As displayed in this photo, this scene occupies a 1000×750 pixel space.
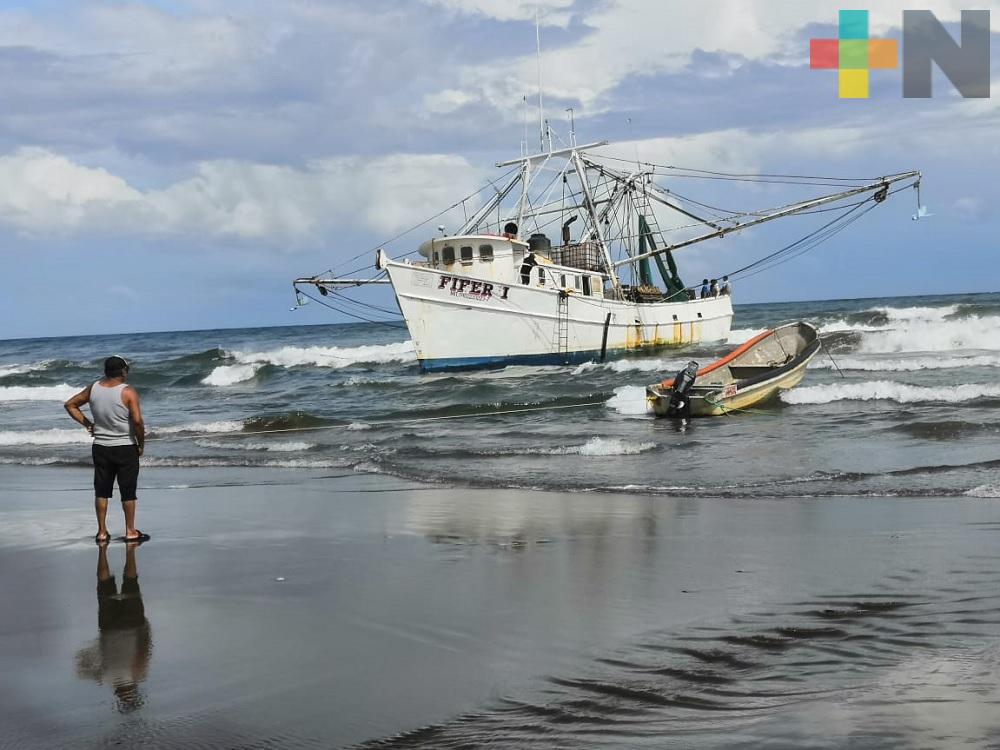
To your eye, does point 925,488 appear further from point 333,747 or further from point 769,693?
point 333,747

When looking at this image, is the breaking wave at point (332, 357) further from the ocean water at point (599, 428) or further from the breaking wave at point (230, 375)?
the ocean water at point (599, 428)

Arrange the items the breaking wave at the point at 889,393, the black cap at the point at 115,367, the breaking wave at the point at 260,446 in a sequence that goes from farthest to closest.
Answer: the breaking wave at the point at 889,393 < the breaking wave at the point at 260,446 < the black cap at the point at 115,367

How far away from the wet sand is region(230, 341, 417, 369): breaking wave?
139ft

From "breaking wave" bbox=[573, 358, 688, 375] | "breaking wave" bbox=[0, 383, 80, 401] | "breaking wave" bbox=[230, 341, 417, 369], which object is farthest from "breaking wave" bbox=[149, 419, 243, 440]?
"breaking wave" bbox=[230, 341, 417, 369]

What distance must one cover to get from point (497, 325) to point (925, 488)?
944 inches

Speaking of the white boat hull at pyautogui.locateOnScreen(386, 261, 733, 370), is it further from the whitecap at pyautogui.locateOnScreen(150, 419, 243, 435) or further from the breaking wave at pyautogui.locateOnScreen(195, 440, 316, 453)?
the breaking wave at pyautogui.locateOnScreen(195, 440, 316, 453)

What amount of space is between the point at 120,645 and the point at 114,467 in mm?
3506

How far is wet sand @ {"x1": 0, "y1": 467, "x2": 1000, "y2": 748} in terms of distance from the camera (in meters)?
4.36

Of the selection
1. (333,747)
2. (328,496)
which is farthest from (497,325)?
(333,747)

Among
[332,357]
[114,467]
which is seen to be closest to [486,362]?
[332,357]

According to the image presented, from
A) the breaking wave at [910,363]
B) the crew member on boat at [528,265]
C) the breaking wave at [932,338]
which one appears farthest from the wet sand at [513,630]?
the breaking wave at [932,338]

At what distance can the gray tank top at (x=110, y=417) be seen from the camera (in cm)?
871

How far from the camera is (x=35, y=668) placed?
17.1ft

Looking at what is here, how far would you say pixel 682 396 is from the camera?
20.8 m
